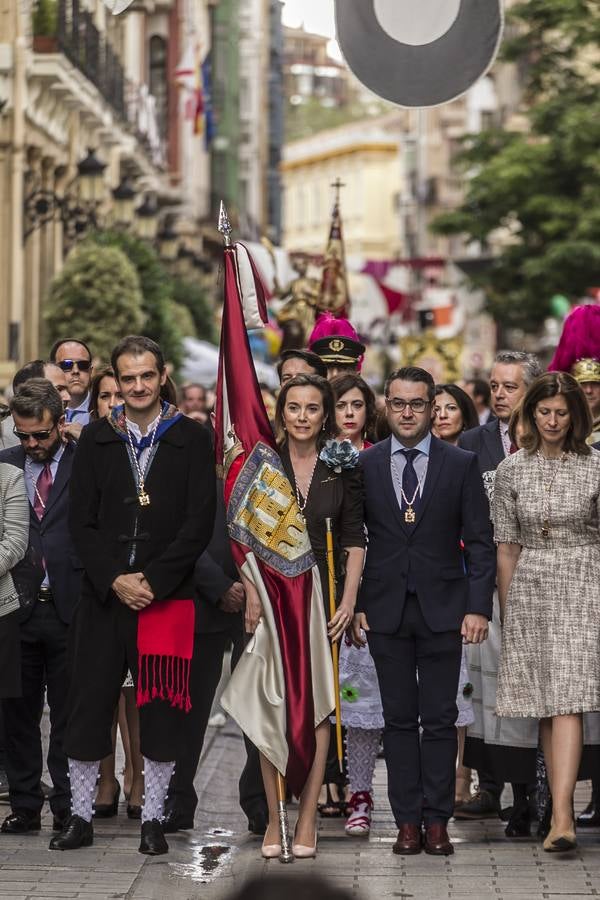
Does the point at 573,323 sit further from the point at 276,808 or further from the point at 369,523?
the point at 276,808

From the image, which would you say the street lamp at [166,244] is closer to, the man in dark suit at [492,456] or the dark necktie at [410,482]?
the man in dark suit at [492,456]

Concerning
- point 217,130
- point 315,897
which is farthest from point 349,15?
point 217,130

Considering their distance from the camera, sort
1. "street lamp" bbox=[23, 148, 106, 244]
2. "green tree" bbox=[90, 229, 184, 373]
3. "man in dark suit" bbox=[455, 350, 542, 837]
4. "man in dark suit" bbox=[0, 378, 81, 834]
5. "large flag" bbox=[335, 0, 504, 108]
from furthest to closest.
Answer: "green tree" bbox=[90, 229, 184, 373]
"street lamp" bbox=[23, 148, 106, 244]
"large flag" bbox=[335, 0, 504, 108]
"man in dark suit" bbox=[455, 350, 542, 837]
"man in dark suit" bbox=[0, 378, 81, 834]

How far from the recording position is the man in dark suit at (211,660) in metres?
8.94

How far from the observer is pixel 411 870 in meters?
8.26

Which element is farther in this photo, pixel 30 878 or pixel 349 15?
pixel 349 15

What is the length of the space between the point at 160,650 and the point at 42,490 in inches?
41.6

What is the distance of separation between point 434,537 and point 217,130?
182 ft

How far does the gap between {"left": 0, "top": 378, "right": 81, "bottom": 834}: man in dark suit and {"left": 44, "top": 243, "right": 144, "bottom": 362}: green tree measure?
13.8 metres

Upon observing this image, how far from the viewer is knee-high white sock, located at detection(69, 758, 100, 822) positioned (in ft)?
27.8

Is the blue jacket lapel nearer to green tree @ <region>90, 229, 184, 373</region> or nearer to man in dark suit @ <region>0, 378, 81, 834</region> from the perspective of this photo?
man in dark suit @ <region>0, 378, 81, 834</region>

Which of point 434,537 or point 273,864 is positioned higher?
point 434,537

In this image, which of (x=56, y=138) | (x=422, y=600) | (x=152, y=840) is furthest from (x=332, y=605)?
(x=56, y=138)

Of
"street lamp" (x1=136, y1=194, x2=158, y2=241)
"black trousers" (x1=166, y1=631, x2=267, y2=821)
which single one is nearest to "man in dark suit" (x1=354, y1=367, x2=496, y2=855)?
"black trousers" (x1=166, y1=631, x2=267, y2=821)
